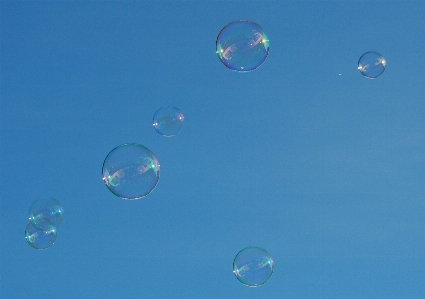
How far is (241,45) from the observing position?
70.0ft

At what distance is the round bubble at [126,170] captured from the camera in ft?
67.5

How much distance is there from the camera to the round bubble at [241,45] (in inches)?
839

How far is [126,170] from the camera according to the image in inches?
811

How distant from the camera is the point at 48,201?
977 inches

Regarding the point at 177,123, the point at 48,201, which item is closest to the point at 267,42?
the point at 177,123

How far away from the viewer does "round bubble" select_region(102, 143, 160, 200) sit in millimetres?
20578

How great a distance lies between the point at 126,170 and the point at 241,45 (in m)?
4.96

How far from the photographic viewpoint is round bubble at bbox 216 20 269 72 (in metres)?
21.3

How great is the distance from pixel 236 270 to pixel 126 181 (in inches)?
205

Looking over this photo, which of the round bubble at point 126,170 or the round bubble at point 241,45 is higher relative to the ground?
the round bubble at point 241,45

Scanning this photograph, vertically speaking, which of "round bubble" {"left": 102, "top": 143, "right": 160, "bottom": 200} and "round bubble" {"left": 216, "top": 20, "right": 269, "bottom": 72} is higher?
"round bubble" {"left": 216, "top": 20, "right": 269, "bottom": 72}

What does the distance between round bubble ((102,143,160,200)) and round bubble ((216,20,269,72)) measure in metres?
3.76

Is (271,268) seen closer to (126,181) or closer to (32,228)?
(126,181)

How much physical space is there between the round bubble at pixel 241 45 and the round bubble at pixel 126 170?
3.76m
